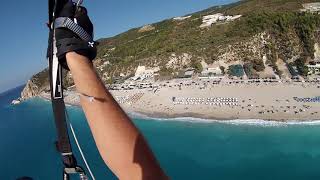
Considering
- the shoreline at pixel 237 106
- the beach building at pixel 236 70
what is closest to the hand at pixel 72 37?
the shoreline at pixel 237 106

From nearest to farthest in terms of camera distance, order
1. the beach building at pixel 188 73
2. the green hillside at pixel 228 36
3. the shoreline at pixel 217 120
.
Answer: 1. the shoreline at pixel 217 120
2. the beach building at pixel 188 73
3. the green hillside at pixel 228 36

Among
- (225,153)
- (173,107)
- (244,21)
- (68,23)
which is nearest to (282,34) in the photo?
(244,21)

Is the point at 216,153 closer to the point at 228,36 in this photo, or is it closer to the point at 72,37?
the point at 72,37

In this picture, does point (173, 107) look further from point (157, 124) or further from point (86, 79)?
point (86, 79)

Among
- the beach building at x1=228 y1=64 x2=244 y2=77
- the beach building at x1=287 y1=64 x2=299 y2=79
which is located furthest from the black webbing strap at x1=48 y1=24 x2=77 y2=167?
the beach building at x1=228 y1=64 x2=244 y2=77

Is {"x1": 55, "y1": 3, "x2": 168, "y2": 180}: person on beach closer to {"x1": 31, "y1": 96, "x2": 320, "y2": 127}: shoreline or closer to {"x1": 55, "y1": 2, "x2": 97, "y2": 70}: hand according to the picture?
{"x1": 55, "y1": 2, "x2": 97, "y2": 70}: hand

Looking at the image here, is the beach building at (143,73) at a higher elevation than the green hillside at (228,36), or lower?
lower

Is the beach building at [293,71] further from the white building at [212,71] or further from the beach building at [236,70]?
the white building at [212,71]

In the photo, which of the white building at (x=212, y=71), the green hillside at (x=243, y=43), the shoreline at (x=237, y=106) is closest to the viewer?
the shoreline at (x=237, y=106)
